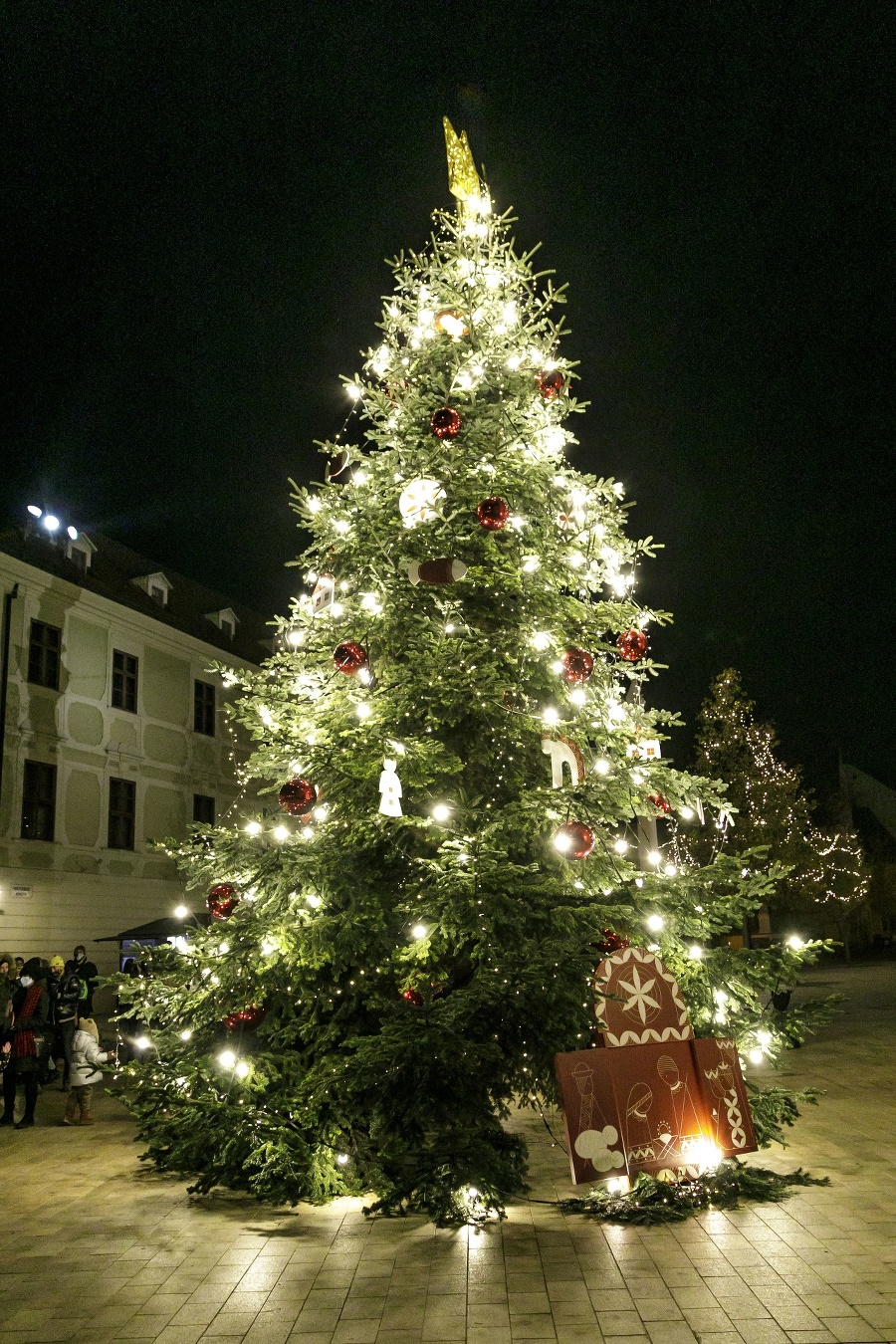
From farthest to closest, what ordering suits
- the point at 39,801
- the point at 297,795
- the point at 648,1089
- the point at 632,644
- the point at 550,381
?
the point at 39,801, the point at 550,381, the point at 632,644, the point at 297,795, the point at 648,1089

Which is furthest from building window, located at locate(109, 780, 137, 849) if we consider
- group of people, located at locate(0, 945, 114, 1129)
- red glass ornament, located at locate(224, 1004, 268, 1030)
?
red glass ornament, located at locate(224, 1004, 268, 1030)

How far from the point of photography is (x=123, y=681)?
25531 mm

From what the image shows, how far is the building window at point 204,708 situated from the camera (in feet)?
94.1

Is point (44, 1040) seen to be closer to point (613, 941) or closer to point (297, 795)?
point (297, 795)

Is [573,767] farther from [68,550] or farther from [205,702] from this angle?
[205,702]

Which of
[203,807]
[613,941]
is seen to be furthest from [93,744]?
[613,941]

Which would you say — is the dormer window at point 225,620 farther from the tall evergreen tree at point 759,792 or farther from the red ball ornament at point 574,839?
the red ball ornament at point 574,839

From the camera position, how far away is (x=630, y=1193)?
21.7 ft

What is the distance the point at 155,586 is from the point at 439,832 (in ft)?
76.7

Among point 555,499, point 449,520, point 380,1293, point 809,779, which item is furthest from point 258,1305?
point 809,779

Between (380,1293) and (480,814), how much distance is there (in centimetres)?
312

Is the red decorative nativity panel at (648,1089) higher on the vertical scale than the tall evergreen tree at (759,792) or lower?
lower

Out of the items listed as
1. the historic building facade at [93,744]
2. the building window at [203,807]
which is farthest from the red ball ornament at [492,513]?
the building window at [203,807]

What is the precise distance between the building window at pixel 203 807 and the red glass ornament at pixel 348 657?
21.1m
